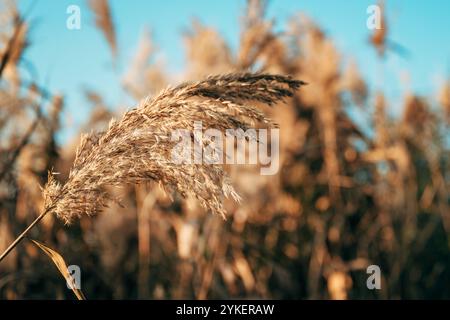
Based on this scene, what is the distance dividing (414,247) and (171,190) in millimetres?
3861

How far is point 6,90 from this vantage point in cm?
403

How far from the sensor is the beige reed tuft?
166 cm

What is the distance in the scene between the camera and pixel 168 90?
5.68 ft

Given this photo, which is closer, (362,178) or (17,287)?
(17,287)

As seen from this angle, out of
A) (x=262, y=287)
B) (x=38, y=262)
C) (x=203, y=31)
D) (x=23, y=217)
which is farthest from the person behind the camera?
(x=203, y=31)

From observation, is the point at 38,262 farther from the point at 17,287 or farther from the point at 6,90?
the point at 6,90

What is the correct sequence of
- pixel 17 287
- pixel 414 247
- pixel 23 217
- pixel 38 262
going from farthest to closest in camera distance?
pixel 414 247 < pixel 23 217 < pixel 38 262 < pixel 17 287

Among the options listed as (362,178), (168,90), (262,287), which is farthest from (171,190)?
(362,178)

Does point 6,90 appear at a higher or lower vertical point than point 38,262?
higher

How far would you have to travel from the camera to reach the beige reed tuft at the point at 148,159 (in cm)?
166

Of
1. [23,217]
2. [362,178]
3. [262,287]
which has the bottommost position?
[262,287]

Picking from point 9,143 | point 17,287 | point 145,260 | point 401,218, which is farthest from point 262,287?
point 9,143

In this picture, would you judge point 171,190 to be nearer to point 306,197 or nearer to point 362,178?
point 306,197

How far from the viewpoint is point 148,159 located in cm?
168
